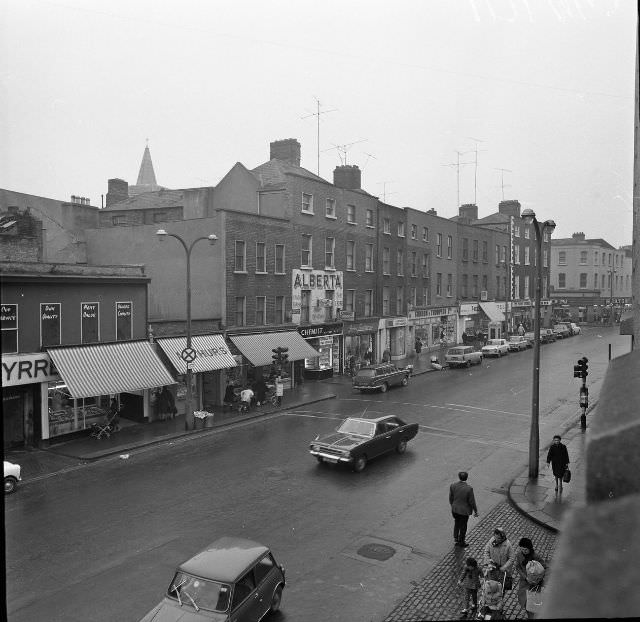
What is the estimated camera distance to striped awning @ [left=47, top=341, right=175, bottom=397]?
22.0 metres

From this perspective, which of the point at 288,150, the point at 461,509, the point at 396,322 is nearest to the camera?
the point at 461,509

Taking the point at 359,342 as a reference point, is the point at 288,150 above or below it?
above

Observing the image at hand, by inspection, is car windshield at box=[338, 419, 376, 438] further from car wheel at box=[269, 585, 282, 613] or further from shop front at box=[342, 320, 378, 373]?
shop front at box=[342, 320, 378, 373]

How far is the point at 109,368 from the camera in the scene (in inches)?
926

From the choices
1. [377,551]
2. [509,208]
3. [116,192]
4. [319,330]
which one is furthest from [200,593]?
[509,208]

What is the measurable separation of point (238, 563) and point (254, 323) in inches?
982

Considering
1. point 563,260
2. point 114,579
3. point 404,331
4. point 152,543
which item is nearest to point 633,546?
point 114,579

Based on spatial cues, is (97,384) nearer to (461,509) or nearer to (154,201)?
(461,509)

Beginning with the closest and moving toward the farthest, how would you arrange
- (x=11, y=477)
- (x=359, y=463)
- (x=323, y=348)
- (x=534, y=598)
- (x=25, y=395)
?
1. (x=534, y=598)
2. (x=11, y=477)
3. (x=359, y=463)
4. (x=25, y=395)
5. (x=323, y=348)

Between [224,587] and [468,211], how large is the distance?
233ft

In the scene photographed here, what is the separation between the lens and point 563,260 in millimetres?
92688

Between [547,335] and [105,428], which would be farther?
[547,335]

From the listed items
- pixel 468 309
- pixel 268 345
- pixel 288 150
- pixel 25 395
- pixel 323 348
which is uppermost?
pixel 288 150

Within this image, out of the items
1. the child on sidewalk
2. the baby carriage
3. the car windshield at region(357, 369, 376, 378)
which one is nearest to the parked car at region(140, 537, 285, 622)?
the child on sidewalk
